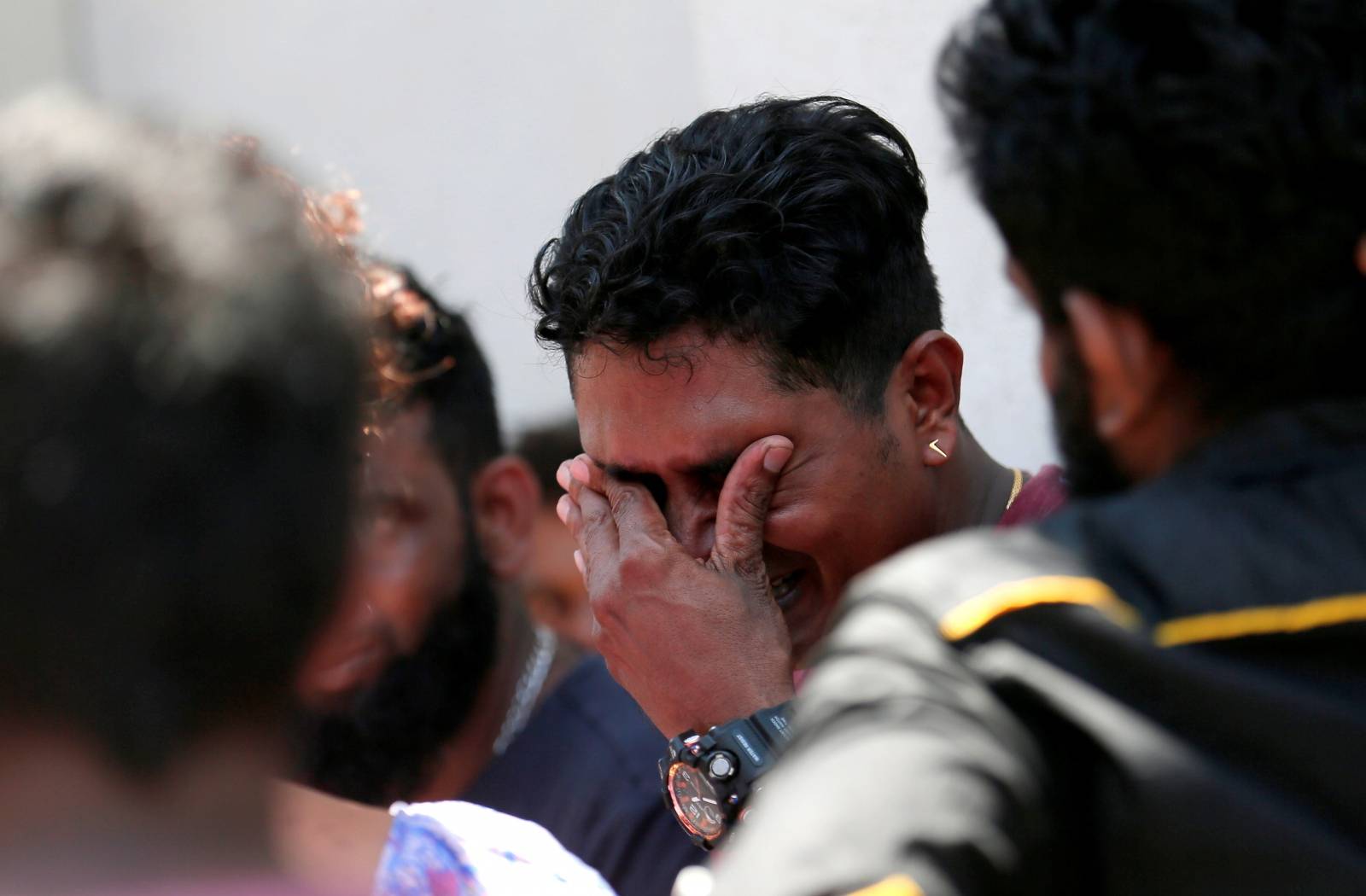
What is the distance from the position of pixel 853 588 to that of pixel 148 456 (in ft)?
1.91

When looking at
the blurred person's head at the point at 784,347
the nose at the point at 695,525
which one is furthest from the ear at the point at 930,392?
the nose at the point at 695,525

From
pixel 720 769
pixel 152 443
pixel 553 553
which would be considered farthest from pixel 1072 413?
pixel 553 553

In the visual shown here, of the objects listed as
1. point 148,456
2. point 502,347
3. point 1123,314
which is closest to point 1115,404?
point 1123,314

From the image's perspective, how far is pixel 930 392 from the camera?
8.36ft

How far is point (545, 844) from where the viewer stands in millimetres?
1480

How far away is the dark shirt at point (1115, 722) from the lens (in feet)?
3.66

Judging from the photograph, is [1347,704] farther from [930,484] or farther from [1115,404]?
[930,484]

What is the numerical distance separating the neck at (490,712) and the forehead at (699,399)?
3.20ft

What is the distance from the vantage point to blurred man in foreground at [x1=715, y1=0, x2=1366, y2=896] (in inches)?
44.2

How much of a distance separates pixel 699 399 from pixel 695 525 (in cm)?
20

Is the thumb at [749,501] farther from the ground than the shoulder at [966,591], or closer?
closer

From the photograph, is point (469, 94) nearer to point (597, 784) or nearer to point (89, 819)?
point (597, 784)

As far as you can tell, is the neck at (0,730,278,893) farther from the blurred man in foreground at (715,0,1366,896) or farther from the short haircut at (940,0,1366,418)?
the short haircut at (940,0,1366,418)

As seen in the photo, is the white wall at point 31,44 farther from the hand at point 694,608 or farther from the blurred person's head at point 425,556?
the hand at point 694,608
